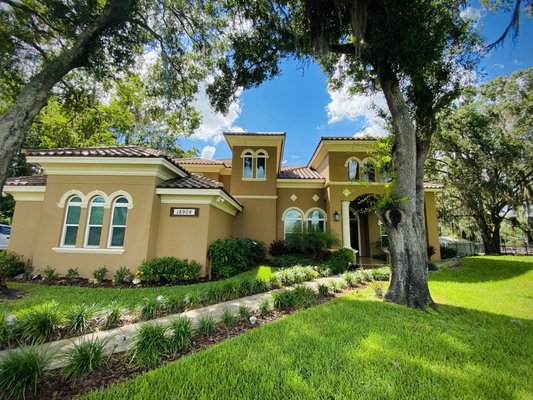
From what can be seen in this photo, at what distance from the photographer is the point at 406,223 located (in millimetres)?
6254

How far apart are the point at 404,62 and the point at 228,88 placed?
5967 mm

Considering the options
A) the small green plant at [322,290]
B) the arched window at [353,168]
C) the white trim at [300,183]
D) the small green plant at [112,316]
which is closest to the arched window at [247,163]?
the white trim at [300,183]

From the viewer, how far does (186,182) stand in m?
9.83

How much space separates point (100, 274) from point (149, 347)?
21.8 feet

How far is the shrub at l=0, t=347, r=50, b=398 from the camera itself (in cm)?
251

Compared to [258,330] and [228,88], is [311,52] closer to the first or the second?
[228,88]

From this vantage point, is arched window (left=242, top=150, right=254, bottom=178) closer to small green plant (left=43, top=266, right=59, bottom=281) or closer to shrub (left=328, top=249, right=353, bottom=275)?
shrub (left=328, top=249, right=353, bottom=275)

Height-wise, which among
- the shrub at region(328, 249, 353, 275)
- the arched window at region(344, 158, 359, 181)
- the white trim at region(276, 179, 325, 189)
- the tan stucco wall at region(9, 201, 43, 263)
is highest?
the arched window at region(344, 158, 359, 181)

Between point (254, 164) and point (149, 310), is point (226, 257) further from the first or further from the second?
point (254, 164)

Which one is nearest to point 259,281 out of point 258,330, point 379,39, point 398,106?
point 258,330

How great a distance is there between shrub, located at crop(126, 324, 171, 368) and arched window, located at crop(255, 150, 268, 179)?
1160 centimetres

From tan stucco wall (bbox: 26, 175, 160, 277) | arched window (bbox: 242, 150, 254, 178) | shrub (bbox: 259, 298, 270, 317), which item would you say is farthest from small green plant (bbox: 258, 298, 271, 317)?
arched window (bbox: 242, 150, 254, 178)

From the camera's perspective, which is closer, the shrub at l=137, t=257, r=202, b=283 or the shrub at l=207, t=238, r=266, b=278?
the shrub at l=137, t=257, r=202, b=283

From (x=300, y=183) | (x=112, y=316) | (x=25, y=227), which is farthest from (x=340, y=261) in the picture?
(x=25, y=227)
